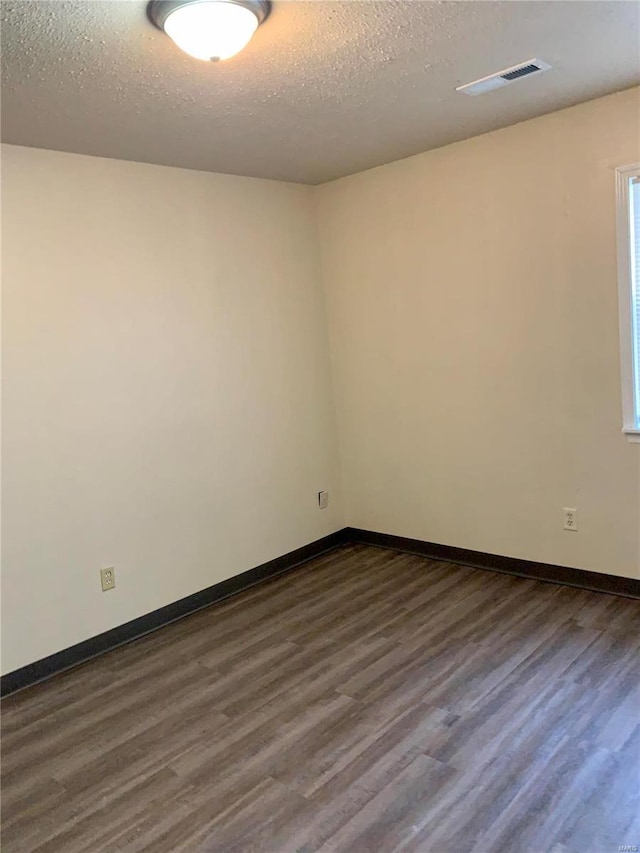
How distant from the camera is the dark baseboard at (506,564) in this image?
11.6 feet

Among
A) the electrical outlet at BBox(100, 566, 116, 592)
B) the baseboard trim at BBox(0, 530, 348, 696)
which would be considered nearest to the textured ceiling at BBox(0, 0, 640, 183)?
the electrical outlet at BBox(100, 566, 116, 592)

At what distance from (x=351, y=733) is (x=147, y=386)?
203cm

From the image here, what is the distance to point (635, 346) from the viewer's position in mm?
3316

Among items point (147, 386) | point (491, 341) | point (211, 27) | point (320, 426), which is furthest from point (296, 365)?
point (211, 27)

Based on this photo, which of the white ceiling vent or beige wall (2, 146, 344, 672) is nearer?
the white ceiling vent

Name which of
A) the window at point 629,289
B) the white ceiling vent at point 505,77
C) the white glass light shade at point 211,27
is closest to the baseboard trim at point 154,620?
the window at point 629,289

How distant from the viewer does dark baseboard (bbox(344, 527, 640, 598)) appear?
354cm

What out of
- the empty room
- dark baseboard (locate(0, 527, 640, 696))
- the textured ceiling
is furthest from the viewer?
dark baseboard (locate(0, 527, 640, 696))

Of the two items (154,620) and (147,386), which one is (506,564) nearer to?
(154,620)

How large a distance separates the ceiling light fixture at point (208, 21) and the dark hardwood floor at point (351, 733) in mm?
2443

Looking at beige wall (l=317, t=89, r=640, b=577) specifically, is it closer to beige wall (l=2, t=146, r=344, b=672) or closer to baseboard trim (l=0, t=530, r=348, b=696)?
beige wall (l=2, t=146, r=344, b=672)

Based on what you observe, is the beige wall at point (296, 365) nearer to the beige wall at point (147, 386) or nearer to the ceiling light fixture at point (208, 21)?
the beige wall at point (147, 386)

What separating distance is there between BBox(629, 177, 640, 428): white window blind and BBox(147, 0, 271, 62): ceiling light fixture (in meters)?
2.06

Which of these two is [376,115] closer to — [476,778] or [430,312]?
[430,312]
